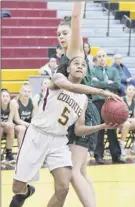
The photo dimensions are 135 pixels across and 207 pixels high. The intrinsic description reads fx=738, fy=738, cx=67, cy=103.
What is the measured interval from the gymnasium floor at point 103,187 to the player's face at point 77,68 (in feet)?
6.04

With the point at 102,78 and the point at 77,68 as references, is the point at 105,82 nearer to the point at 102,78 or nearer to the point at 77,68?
the point at 102,78

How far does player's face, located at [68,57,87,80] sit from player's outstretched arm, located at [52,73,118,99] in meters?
0.09

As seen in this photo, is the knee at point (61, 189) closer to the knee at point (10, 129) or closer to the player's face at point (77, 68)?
the player's face at point (77, 68)

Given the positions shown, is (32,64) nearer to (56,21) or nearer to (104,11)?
(56,21)

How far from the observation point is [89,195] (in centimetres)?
595

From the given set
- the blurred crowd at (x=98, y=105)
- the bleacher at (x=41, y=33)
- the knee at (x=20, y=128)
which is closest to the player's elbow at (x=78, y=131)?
the blurred crowd at (x=98, y=105)

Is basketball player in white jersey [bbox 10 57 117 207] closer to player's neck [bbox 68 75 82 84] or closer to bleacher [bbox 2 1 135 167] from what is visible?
player's neck [bbox 68 75 82 84]

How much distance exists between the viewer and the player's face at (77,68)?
223 inches

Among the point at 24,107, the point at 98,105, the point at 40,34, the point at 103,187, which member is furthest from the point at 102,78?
the point at 40,34

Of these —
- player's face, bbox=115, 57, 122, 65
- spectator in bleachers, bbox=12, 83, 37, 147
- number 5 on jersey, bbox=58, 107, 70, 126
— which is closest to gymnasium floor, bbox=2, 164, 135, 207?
spectator in bleachers, bbox=12, 83, 37, 147

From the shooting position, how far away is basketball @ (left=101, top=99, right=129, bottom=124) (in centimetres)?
564

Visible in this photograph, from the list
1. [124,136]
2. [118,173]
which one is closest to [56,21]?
[124,136]

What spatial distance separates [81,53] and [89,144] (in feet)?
2.57

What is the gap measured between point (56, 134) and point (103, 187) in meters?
2.24
